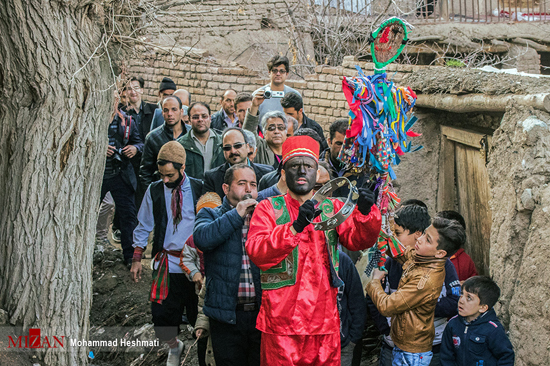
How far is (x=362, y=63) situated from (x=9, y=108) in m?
5.99

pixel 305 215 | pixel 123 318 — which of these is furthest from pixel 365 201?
pixel 123 318

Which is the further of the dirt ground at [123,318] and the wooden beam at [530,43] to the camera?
the wooden beam at [530,43]

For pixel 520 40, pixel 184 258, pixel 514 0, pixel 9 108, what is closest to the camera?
pixel 9 108

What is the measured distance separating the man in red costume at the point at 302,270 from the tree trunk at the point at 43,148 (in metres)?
1.56

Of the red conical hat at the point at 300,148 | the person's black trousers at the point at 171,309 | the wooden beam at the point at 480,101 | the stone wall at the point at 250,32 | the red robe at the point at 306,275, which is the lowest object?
the person's black trousers at the point at 171,309

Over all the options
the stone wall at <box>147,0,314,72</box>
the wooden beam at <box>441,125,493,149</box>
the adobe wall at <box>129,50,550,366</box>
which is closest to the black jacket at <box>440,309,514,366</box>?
the adobe wall at <box>129,50,550,366</box>

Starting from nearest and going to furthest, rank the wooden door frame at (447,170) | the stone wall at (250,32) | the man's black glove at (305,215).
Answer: the man's black glove at (305,215) < the wooden door frame at (447,170) < the stone wall at (250,32)

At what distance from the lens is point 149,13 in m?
3.91

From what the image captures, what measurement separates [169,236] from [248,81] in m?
6.11

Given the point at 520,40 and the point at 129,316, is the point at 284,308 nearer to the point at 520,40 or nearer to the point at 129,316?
the point at 129,316

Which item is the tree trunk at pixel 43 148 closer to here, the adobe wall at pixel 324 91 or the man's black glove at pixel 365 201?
the adobe wall at pixel 324 91

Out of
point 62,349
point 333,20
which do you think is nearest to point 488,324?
point 62,349

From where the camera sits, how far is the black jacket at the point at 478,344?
307 centimetres

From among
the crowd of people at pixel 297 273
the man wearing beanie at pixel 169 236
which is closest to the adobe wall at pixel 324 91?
the man wearing beanie at pixel 169 236
